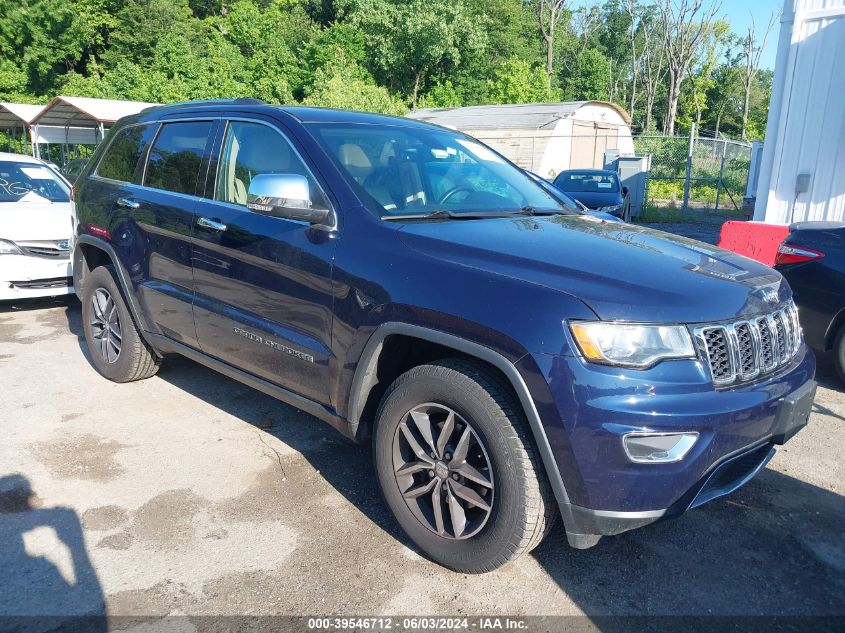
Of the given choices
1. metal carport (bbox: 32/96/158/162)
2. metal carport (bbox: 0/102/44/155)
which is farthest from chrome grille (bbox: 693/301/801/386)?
metal carport (bbox: 0/102/44/155)

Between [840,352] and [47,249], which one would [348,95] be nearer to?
[47,249]

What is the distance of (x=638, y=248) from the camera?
9.29 feet

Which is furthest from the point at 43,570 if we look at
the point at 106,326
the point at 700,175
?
the point at 700,175

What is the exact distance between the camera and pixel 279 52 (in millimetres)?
39281

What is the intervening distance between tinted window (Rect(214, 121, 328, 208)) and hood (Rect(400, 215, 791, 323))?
2.97ft

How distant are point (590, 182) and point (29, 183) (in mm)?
11635

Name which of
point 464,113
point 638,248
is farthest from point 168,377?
point 464,113

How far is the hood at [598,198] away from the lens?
14.5 metres

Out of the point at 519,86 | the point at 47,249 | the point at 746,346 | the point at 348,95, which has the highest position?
the point at 519,86

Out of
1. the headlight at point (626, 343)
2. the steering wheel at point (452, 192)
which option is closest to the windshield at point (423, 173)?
the steering wheel at point (452, 192)

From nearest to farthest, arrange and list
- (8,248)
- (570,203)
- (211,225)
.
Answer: (211,225), (570,203), (8,248)

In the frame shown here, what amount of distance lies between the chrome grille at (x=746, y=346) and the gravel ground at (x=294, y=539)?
90cm

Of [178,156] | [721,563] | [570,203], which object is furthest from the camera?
[178,156]

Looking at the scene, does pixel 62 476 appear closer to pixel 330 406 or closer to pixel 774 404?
pixel 330 406
